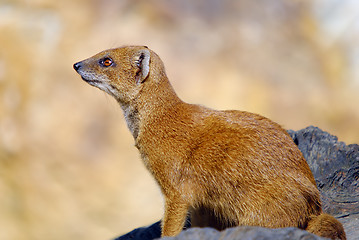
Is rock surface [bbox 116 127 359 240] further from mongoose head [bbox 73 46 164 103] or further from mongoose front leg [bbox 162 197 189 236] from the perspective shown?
mongoose head [bbox 73 46 164 103]

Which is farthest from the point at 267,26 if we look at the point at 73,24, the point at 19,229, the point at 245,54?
the point at 19,229

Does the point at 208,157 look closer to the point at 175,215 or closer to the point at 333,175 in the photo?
the point at 175,215

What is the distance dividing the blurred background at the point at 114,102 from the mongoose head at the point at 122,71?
217 centimetres

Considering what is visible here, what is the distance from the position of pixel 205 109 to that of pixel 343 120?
284 centimetres

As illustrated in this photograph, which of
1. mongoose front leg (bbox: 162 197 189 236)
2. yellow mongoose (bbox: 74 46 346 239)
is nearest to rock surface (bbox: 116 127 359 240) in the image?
yellow mongoose (bbox: 74 46 346 239)

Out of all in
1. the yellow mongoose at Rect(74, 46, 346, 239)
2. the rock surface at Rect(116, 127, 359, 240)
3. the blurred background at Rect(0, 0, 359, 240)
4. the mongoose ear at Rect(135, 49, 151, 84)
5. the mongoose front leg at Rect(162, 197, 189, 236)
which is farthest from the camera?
the blurred background at Rect(0, 0, 359, 240)

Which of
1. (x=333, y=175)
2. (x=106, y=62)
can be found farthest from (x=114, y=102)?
(x=333, y=175)

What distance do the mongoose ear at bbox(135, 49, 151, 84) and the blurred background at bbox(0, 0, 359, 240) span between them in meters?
2.21

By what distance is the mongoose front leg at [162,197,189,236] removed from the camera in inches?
123

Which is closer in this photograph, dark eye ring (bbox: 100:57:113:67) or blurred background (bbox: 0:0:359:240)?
dark eye ring (bbox: 100:57:113:67)

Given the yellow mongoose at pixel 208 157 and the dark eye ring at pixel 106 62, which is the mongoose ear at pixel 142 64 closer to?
the yellow mongoose at pixel 208 157

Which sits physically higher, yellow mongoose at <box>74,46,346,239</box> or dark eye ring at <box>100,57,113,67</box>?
dark eye ring at <box>100,57,113,67</box>

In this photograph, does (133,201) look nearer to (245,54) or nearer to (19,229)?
(19,229)

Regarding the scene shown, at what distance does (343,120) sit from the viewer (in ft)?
18.8
